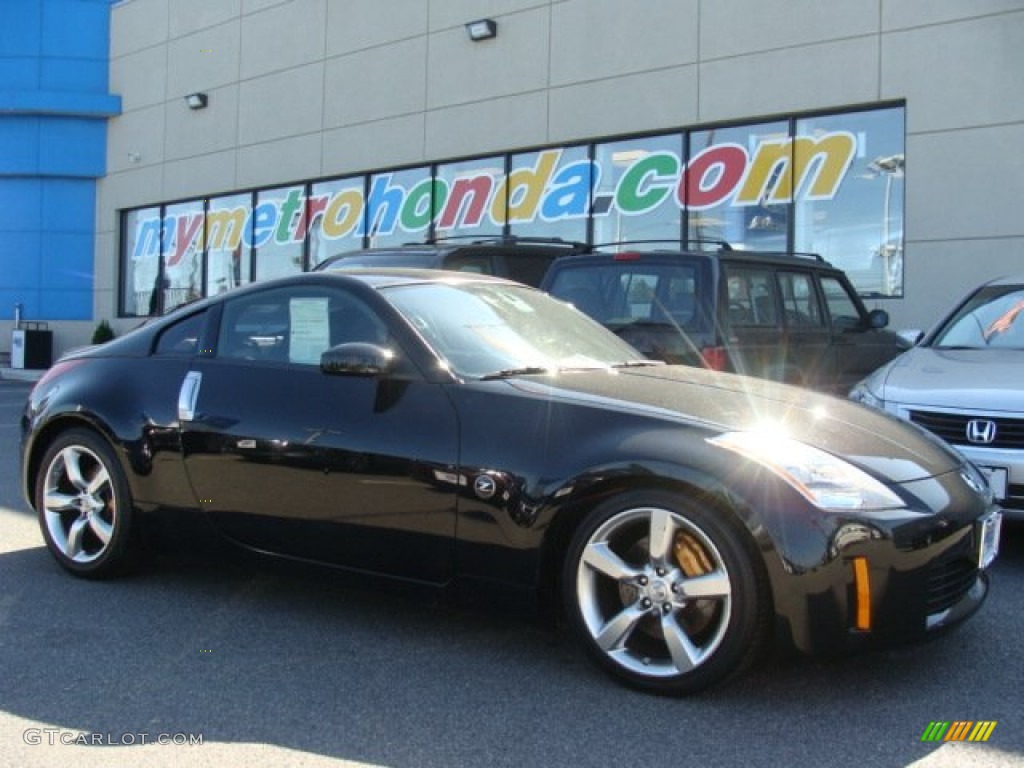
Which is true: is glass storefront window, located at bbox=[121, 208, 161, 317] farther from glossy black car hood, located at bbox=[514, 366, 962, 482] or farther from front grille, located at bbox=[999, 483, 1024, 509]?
front grille, located at bbox=[999, 483, 1024, 509]

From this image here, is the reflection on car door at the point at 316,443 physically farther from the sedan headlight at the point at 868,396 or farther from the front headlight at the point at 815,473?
the sedan headlight at the point at 868,396

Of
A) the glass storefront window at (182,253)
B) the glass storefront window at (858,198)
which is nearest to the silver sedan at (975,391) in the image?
the glass storefront window at (858,198)

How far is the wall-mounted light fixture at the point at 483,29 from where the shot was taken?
15005 millimetres

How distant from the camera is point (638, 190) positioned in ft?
45.3

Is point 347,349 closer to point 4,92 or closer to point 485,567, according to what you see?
point 485,567

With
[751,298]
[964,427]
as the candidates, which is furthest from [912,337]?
[964,427]

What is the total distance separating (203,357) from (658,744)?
8.72 feet

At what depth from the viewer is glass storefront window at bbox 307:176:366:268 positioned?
56.9 feet

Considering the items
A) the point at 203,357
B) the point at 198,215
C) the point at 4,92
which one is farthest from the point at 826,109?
the point at 4,92

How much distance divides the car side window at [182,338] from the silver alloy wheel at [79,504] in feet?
1.97

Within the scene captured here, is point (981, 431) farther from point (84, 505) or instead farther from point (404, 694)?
point (84, 505)

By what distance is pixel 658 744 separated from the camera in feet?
9.74

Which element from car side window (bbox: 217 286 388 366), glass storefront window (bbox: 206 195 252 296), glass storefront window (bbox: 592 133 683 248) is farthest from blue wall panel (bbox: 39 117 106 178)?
car side window (bbox: 217 286 388 366)

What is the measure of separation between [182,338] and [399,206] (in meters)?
12.3
